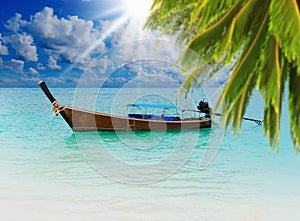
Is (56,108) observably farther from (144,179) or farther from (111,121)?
(144,179)

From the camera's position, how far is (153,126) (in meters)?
19.8

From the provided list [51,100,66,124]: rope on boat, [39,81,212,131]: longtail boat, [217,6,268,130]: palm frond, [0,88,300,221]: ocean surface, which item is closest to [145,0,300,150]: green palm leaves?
[217,6,268,130]: palm frond

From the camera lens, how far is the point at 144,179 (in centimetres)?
1116

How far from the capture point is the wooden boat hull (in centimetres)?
1856

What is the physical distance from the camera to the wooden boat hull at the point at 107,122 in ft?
60.9

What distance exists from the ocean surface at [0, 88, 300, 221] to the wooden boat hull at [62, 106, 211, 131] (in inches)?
16.2

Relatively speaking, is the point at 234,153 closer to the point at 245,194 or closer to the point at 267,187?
Result: the point at 267,187

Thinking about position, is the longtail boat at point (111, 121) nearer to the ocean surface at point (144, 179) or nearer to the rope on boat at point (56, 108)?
the rope on boat at point (56, 108)

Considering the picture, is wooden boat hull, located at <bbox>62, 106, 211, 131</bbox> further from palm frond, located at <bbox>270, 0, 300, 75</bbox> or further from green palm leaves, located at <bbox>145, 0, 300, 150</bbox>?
palm frond, located at <bbox>270, 0, 300, 75</bbox>

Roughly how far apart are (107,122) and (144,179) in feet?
26.6

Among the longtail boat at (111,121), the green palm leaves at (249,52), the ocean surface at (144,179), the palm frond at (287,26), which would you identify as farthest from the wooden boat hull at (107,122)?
the palm frond at (287,26)

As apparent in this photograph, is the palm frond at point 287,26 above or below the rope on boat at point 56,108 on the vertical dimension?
below

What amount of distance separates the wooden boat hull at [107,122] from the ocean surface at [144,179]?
0.41m

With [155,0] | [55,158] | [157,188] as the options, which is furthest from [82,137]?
[155,0]
